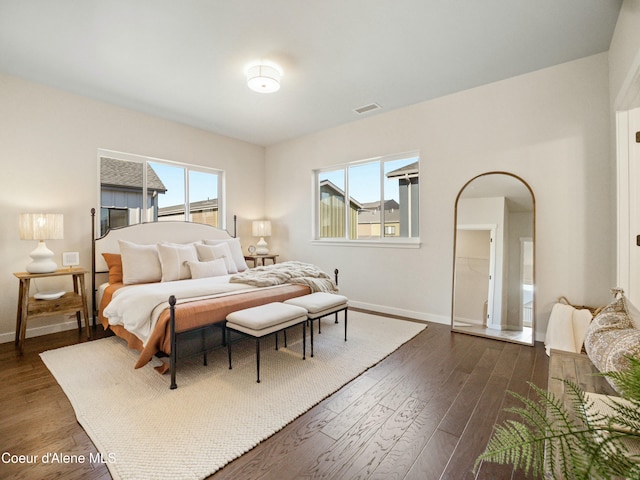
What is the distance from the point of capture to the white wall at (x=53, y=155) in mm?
3209

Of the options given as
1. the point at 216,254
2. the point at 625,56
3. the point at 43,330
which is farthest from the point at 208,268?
the point at 625,56

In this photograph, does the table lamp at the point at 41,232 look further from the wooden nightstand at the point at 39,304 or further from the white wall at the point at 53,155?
the white wall at the point at 53,155

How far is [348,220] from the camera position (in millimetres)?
4855

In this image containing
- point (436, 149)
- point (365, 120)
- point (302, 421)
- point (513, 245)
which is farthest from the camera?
point (365, 120)

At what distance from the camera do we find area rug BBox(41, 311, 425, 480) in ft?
5.16

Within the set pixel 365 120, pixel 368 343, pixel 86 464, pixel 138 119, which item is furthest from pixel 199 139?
pixel 86 464

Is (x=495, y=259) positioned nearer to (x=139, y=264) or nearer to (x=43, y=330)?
(x=139, y=264)

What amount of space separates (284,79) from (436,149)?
2.01 m

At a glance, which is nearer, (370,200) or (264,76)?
(264,76)

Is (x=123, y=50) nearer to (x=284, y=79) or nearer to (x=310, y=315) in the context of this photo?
(x=284, y=79)

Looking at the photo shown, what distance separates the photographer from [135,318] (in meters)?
2.50

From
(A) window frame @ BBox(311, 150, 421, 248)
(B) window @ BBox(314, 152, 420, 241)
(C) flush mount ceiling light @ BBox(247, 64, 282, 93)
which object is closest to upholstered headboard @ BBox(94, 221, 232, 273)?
(A) window frame @ BBox(311, 150, 421, 248)

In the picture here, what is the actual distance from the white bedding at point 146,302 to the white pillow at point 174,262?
1.61ft

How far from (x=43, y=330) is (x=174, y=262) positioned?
5.10ft
